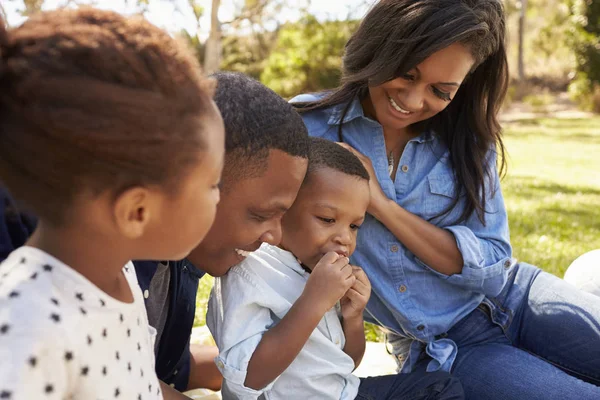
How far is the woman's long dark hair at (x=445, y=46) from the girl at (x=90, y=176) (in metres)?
1.46

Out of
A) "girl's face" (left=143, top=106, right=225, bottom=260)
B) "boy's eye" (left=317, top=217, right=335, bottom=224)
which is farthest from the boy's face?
"girl's face" (left=143, top=106, right=225, bottom=260)

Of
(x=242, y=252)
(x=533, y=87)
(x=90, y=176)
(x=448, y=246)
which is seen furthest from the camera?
(x=533, y=87)

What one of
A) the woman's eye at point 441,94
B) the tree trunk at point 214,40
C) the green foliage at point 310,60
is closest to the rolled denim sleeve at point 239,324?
the woman's eye at point 441,94

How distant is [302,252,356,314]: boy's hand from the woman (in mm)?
526

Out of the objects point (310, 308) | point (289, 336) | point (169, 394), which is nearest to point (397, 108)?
point (310, 308)

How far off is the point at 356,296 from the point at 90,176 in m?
1.39

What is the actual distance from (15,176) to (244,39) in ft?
77.1

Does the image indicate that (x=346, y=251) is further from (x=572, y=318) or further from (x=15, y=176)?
(x=15, y=176)

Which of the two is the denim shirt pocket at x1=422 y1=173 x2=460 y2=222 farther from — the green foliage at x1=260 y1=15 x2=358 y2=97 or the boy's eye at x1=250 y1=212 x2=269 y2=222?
the green foliage at x1=260 y1=15 x2=358 y2=97

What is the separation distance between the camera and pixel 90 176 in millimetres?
1417

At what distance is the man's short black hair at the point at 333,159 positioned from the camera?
2.67m

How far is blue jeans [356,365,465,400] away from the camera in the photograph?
2.77 meters

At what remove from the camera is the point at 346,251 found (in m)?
2.65

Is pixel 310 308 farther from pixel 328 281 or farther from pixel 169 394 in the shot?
pixel 169 394
